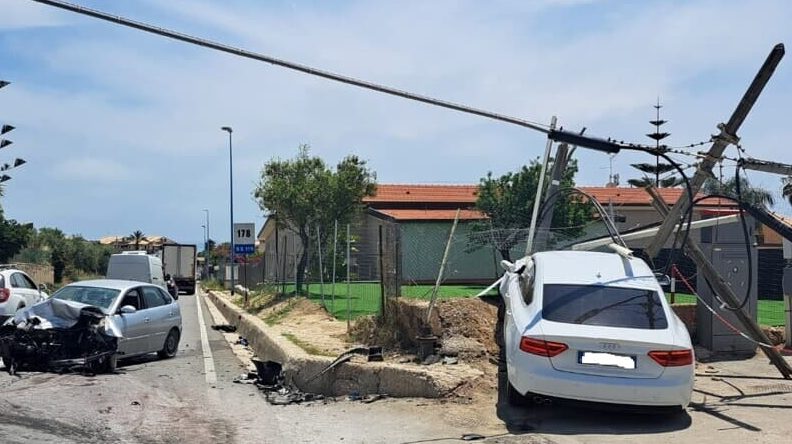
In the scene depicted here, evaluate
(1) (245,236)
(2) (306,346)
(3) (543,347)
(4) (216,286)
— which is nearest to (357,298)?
(2) (306,346)

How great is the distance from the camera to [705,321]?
12.9 m

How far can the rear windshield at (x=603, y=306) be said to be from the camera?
8578 millimetres

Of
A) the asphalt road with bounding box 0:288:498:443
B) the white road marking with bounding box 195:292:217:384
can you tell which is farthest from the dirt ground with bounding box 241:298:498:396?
the white road marking with bounding box 195:292:217:384

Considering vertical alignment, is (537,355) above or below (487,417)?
above

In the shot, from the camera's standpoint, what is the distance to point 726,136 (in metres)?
9.89

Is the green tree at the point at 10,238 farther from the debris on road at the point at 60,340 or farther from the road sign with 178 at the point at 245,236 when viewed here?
the debris on road at the point at 60,340

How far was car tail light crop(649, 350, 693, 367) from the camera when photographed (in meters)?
8.12

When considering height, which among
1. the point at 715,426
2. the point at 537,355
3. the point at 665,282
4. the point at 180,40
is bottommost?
the point at 715,426

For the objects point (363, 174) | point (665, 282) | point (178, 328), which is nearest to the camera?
point (665, 282)

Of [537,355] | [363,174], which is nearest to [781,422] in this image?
[537,355]

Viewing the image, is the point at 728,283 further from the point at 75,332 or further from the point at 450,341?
the point at 75,332

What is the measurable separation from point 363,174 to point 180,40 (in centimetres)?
2454

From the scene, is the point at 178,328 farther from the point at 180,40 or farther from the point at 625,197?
the point at 625,197

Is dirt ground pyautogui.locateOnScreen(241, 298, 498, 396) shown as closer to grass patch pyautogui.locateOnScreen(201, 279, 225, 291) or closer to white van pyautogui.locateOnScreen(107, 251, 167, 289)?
white van pyautogui.locateOnScreen(107, 251, 167, 289)
